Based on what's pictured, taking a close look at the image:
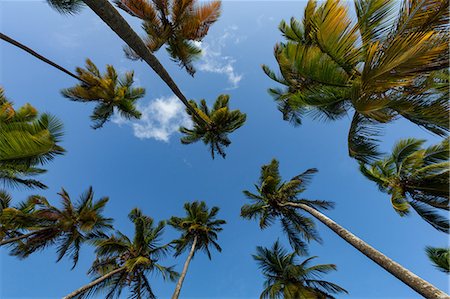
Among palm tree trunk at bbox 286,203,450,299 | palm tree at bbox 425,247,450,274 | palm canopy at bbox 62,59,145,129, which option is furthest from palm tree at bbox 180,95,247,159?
palm tree at bbox 425,247,450,274

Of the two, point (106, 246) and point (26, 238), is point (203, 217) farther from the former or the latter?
point (26, 238)

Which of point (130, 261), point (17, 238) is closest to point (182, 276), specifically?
point (130, 261)

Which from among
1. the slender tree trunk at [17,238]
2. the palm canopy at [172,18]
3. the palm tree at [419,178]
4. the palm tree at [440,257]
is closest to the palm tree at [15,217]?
the slender tree trunk at [17,238]

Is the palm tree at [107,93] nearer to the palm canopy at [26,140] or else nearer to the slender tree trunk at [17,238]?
the palm canopy at [26,140]

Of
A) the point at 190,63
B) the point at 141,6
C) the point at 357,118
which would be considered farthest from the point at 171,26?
the point at 357,118

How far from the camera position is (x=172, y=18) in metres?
8.37

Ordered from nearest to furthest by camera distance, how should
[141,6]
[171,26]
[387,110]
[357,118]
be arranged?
[387,110], [357,118], [141,6], [171,26]

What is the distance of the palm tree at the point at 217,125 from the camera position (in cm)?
1510

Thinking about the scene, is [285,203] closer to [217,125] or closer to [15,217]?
[217,125]

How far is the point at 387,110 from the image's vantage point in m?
5.54

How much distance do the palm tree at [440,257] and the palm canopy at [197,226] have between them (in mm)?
13432

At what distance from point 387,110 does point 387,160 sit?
5.81 metres

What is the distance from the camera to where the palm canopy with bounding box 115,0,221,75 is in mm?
7656

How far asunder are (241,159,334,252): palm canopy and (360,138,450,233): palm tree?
13.6 feet
